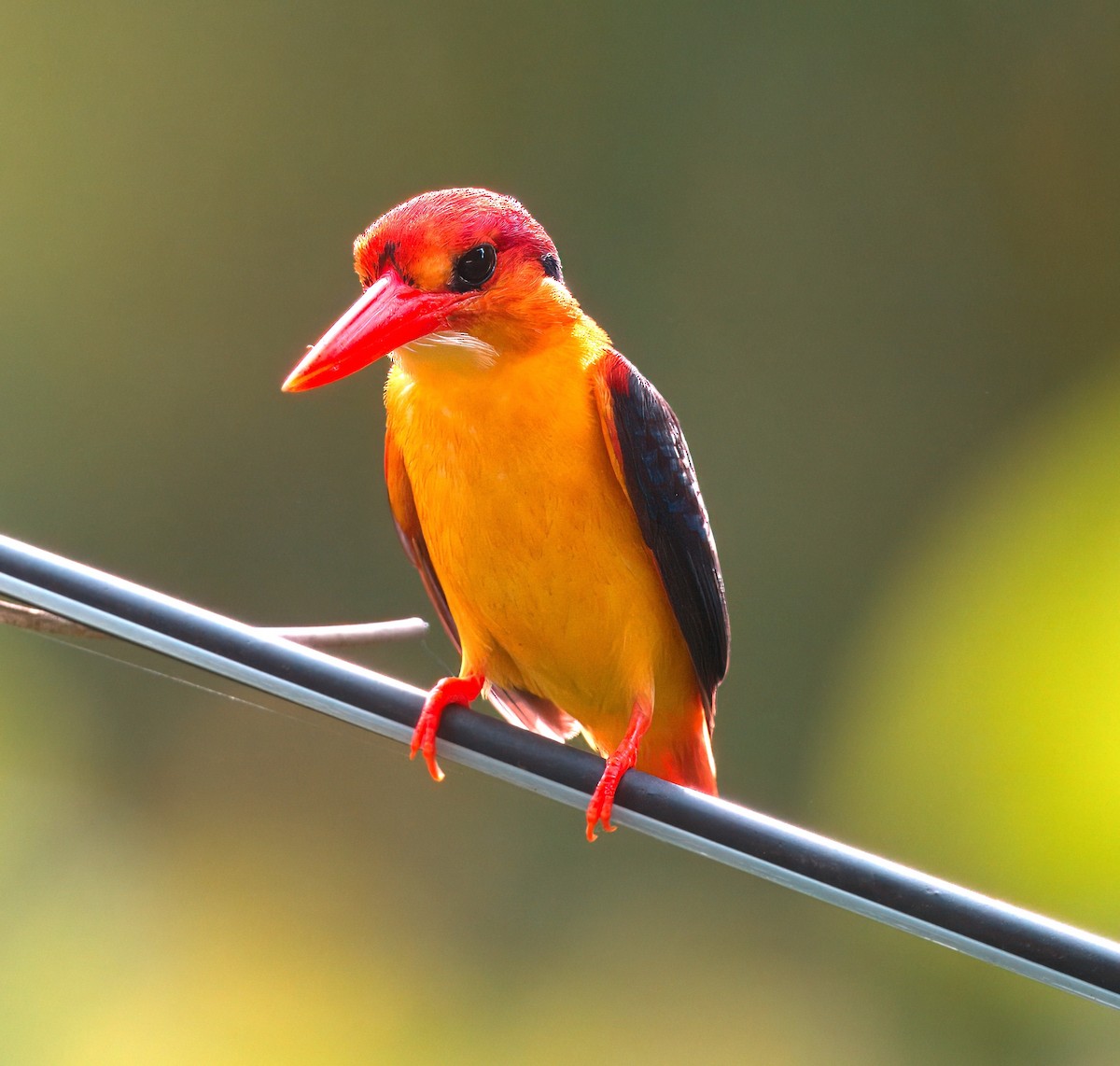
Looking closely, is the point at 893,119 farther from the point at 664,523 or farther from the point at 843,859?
the point at 843,859

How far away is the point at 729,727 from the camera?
172 inches

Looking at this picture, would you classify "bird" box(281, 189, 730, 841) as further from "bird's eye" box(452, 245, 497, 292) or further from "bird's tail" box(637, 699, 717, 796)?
"bird's tail" box(637, 699, 717, 796)

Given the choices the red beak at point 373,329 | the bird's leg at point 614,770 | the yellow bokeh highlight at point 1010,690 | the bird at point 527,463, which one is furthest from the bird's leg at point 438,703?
the yellow bokeh highlight at point 1010,690

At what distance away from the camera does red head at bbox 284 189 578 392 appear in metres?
1.28

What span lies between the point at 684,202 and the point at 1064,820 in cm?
219

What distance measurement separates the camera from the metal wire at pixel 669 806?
31.6 inches

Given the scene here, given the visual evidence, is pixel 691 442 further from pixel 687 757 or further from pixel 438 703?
pixel 438 703

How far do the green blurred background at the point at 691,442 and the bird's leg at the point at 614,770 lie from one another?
2.26m

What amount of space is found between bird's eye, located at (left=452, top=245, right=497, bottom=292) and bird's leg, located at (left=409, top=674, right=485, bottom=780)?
399 millimetres

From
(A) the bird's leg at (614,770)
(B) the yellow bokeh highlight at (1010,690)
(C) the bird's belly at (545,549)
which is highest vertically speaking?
(B) the yellow bokeh highlight at (1010,690)

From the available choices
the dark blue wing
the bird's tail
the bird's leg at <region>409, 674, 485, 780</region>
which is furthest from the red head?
the bird's tail

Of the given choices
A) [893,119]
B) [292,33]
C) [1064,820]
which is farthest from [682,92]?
[1064,820]

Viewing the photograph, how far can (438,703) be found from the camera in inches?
53.8

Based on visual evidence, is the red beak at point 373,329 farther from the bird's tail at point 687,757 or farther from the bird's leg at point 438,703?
the bird's tail at point 687,757
